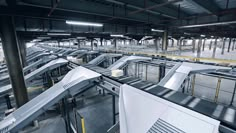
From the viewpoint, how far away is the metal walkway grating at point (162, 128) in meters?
1.43

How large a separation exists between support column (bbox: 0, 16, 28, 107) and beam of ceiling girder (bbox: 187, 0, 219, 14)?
6952mm

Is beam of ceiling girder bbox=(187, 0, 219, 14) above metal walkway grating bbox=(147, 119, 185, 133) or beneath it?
above

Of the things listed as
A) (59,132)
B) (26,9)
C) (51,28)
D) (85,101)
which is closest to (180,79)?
(59,132)

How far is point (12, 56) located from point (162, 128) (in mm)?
6181

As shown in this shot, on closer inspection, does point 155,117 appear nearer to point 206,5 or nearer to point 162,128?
point 162,128

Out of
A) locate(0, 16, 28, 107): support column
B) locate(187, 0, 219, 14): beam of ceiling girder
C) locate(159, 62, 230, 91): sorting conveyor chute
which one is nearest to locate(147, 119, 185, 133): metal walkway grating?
locate(159, 62, 230, 91): sorting conveyor chute

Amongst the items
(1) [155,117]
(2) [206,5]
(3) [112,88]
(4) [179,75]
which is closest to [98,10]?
(3) [112,88]

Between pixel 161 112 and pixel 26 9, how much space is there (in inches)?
240

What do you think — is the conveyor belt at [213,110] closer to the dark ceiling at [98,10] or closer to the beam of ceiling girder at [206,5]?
the dark ceiling at [98,10]

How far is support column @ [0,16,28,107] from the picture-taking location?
15.0ft

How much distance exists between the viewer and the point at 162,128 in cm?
150

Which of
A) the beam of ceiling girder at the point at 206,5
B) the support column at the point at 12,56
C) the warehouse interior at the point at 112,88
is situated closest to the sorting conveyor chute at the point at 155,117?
the warehouse interior at the point at 112,88

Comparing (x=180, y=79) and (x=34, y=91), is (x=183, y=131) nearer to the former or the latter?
(x=180, y=79)

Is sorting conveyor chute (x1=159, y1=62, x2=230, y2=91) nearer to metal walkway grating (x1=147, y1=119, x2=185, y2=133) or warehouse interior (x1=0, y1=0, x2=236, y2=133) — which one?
warehouse interior (x1=0, y1=0, x2=236, y2=133)
